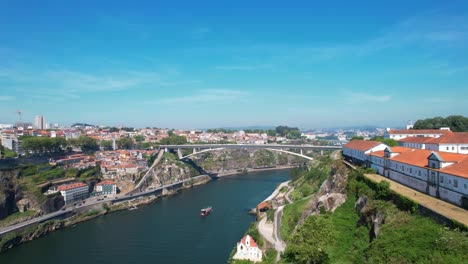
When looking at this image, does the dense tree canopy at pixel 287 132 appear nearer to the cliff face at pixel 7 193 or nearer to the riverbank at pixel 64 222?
the riverbank at pixel 64 222

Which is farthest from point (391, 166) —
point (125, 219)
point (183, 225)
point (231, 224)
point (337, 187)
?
point (125, 219)

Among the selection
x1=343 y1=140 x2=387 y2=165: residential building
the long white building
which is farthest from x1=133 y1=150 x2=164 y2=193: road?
the long white building

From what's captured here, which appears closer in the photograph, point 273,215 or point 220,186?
point 273,215

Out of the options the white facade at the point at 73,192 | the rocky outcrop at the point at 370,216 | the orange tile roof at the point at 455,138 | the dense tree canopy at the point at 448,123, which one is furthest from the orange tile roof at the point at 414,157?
the white facade at the point at 73,192

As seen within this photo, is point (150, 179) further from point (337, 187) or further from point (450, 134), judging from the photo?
point (450, 134)

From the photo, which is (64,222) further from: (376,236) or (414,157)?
(414,157)

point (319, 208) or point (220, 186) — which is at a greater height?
point (319, 208)

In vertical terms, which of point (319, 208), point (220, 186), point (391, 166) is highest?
point (391, 166)

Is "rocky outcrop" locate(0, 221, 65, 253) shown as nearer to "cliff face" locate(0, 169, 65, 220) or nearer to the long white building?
"cliff face" locate(0, 169, 65, 220)
